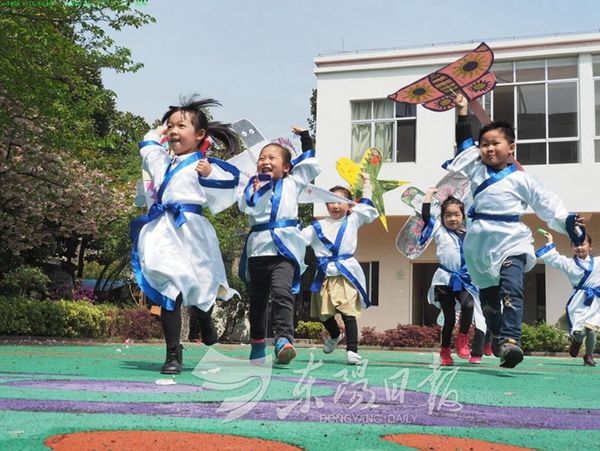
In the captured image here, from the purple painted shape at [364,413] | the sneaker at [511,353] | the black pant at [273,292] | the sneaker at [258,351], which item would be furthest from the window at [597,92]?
the purple painted shape at [364,413]

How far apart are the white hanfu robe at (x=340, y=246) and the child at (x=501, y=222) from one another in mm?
1750

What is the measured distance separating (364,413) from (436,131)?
696 inches

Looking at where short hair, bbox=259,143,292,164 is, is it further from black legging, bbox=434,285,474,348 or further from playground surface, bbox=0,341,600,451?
black legging, bbox=434,285,474,348

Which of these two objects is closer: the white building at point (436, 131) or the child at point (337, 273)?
the child at point (337, 273)

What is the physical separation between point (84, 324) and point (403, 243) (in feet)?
27.7

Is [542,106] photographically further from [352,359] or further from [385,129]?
[352,359]

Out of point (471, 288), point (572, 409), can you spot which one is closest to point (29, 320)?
point (471, 288)

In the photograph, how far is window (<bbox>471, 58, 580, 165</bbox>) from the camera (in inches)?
752

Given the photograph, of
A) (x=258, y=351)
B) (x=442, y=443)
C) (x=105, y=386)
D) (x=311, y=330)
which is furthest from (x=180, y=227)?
(x=311, y=330)

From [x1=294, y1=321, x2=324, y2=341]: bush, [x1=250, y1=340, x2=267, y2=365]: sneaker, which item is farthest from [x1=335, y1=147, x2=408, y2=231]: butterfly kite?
[x1=294, y1=321, x2=324, y2=341]: bush

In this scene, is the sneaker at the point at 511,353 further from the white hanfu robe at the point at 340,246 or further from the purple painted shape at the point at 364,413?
the white hanfu robe at the point at 340,246

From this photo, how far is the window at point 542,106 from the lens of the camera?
19109 millimetres

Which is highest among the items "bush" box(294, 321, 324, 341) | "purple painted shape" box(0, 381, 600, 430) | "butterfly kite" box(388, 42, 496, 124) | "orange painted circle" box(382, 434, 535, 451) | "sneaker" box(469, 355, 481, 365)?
"butterfly kite" box(388, 42, 496, 124)

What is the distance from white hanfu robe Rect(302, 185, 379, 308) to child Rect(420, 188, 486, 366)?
742mm
